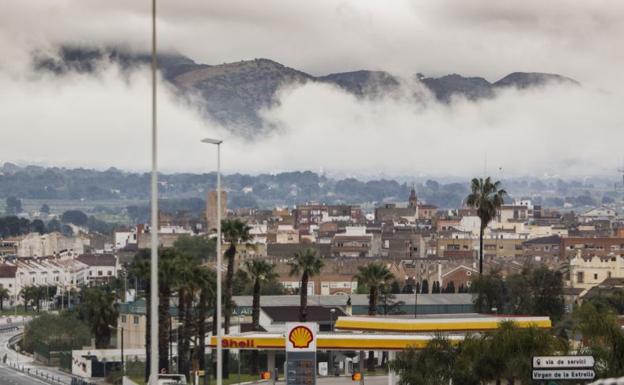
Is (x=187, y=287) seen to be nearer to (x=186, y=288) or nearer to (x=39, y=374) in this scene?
(x=186, y=288)

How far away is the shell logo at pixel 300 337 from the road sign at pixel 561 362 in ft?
36.8

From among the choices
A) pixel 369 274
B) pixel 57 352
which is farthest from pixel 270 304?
pixel 369 274

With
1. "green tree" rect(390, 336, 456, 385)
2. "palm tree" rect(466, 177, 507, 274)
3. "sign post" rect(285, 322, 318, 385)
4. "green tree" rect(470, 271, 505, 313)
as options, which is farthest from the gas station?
"palm tree" rect(466, 177, 507, 274)

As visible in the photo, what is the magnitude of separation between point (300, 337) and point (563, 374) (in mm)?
11579

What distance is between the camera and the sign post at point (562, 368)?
3194cm

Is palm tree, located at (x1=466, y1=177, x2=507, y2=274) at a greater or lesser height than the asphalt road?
greater

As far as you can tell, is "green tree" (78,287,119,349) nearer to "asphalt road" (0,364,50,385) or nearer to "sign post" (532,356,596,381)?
"asphalt road" (0,364,50,385)

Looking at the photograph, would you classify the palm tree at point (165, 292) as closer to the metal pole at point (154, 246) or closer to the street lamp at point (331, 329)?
the street lamp at point (331, 329)

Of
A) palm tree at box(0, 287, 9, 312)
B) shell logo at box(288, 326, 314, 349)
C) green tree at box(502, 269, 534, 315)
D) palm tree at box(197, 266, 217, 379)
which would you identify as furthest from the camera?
palm tree at box(0, 287, 9, 312)

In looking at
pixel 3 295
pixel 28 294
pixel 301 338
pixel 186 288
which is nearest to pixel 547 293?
pixel 186 288

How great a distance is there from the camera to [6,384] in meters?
87.1

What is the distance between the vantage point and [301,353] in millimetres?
43031

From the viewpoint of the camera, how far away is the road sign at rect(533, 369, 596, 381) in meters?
31.9

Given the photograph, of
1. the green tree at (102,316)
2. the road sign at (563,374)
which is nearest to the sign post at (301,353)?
the road sign at (563,374)
